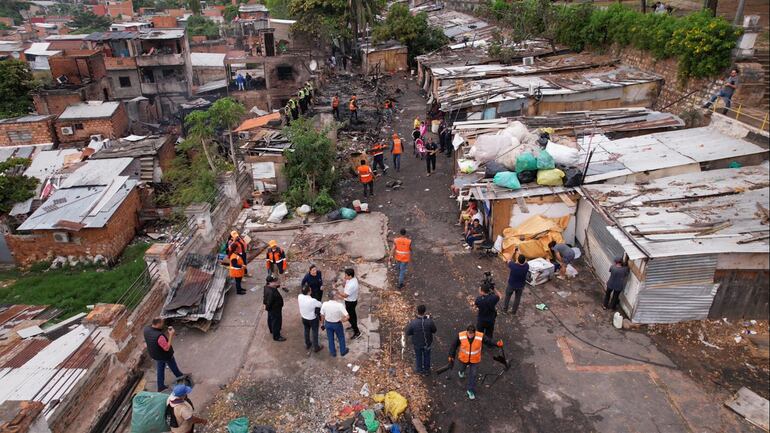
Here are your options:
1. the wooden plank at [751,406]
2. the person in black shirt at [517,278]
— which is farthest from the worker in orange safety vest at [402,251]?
the wooden plank at [751,406]

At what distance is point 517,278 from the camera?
8516 mm

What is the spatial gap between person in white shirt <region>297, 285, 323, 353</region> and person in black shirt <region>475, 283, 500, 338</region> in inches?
105

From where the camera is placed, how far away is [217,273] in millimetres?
9656

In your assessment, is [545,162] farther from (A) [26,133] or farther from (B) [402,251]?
(A) [26,133]

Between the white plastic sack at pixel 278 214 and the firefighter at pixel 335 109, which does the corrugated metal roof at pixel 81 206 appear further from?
the firefighter at pixel 335 109

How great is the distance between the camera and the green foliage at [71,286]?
14120 mm

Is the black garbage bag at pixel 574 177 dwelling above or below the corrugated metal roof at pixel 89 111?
above

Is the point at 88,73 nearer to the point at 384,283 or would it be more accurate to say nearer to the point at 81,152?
the point at 81,152

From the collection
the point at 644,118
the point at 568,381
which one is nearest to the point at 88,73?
the point at 644,118

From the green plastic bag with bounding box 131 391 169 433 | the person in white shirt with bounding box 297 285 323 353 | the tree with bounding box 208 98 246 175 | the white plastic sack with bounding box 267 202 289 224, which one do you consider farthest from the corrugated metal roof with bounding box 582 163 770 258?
the tree with bounding box 208 98 246 175

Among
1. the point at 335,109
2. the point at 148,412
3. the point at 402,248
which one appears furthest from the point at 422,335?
the point at 335,109

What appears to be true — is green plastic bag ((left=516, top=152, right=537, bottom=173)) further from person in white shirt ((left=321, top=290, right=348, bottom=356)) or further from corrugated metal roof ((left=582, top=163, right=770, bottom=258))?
person in white shirt ((left=321, top=290, right=348, bottom=356))

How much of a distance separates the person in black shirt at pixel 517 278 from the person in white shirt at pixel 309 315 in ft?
11.7

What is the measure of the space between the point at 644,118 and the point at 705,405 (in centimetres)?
962
